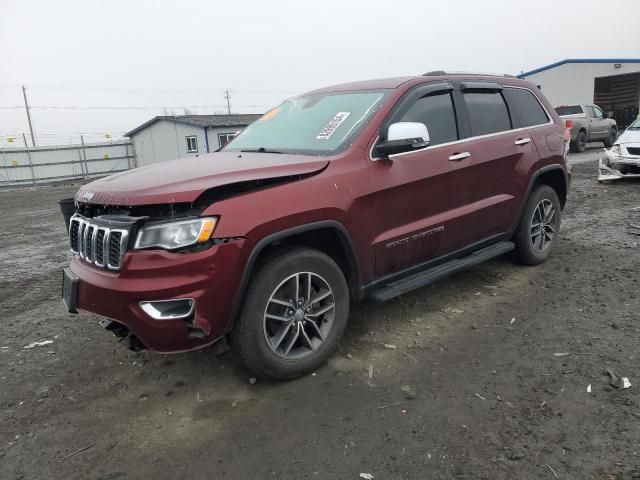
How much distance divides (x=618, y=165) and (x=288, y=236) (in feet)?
34.4

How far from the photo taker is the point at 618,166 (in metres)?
10.8

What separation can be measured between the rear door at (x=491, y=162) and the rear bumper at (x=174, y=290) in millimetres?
2206

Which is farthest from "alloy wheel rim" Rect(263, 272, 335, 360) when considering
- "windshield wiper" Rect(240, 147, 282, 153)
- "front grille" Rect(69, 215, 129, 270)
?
"windshield wiper" Rect(240, 147, 282, 153)

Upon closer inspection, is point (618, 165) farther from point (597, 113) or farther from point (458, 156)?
point (597, 113)

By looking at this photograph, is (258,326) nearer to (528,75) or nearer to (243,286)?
(243,286)

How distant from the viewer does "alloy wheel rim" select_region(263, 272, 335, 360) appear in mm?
3092

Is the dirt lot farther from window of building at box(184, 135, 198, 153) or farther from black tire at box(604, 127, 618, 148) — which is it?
window of building at box(184, 135, 198, 153)

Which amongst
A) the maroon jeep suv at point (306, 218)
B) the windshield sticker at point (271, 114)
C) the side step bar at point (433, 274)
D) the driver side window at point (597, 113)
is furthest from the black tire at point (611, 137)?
the windshield sticker at point (271, 114)

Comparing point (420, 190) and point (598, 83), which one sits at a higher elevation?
point (598, 83)

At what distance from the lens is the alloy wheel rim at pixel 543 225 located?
5055mm

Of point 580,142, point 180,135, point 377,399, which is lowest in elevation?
point 377,399

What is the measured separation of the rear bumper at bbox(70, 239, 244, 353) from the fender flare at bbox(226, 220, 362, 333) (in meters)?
0.04

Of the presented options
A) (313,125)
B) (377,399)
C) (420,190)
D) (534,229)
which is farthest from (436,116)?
(377,399)

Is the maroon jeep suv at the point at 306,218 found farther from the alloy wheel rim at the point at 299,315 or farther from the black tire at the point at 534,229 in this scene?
the black tire at the point at 534,229
